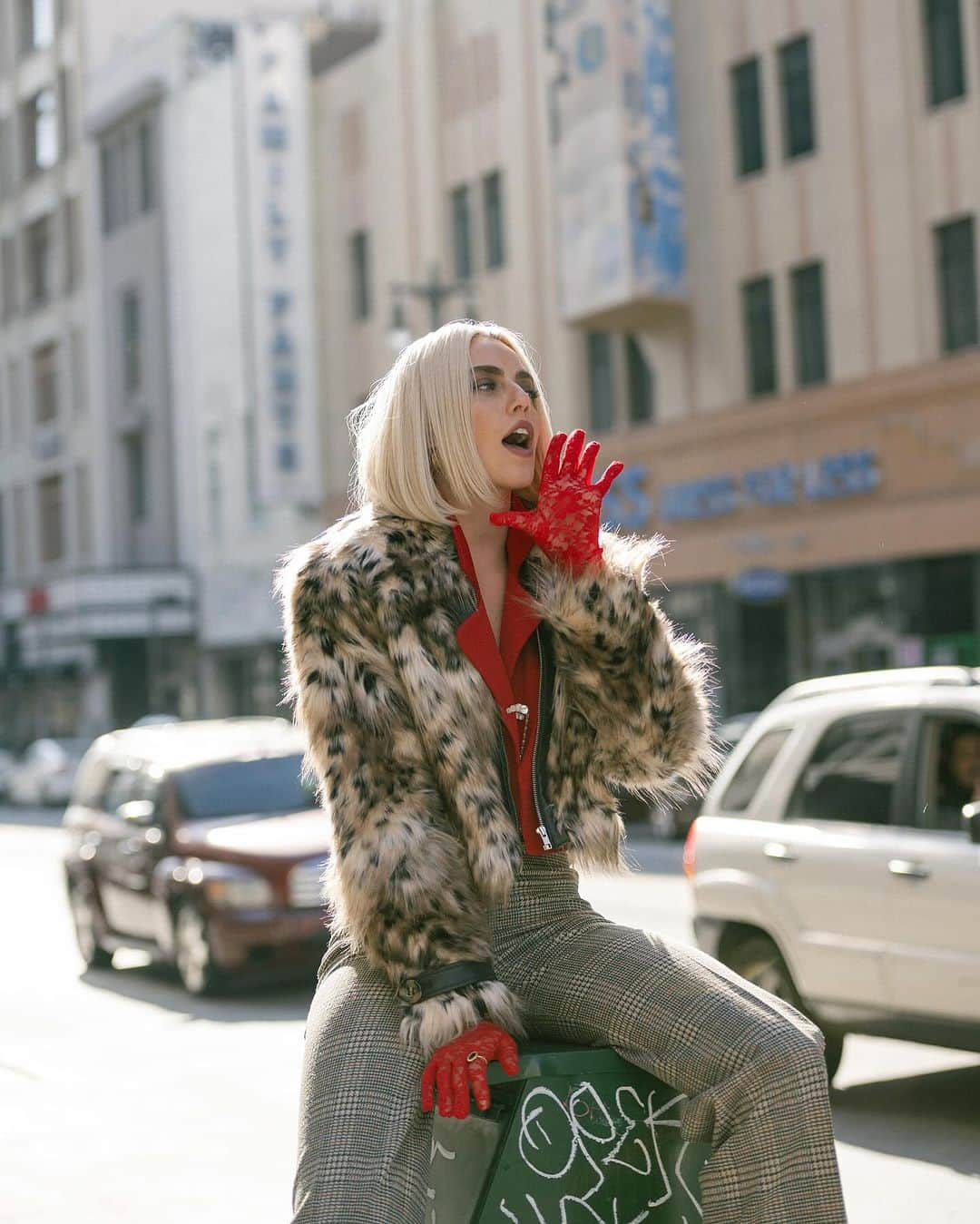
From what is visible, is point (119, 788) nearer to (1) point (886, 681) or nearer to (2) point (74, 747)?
(1) point (886, 681)

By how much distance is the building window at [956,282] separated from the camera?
24.8m

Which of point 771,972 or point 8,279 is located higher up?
point 8,279

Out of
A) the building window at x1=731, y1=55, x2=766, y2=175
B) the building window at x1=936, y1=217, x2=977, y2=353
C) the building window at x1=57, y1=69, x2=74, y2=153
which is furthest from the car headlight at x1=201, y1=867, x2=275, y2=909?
the building window at x1=57, y1=69, x2=74, y2=153

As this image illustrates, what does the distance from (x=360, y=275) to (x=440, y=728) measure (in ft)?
121

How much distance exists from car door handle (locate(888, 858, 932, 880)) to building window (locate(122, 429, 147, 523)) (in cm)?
4464

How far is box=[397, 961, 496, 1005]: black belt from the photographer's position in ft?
9.64

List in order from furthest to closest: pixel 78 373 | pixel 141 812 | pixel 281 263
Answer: pixel 78 373, pixel 281 263, pixel 141 812

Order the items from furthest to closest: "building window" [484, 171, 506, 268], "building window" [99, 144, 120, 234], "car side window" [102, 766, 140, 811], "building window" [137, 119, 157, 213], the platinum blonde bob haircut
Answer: "building window" [99, 144, 120, 234], "building window" [137, 119, 157, 213], "building window" [484, 171, 506, 268], "car side window" [102, 766, 140, 811], the platinum blonde bob haircut

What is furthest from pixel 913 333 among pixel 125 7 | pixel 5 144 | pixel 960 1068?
pixel 5 144

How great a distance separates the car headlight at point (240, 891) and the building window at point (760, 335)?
18.1 metres

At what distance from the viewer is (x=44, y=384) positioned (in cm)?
5669

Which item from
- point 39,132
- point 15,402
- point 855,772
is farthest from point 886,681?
point 15,402

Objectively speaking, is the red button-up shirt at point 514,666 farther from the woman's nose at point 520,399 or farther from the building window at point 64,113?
the building window at point 64,113

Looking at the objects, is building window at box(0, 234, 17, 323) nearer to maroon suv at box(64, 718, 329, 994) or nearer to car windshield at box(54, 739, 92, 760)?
car windshield at box(54, 739, 92, 760)
